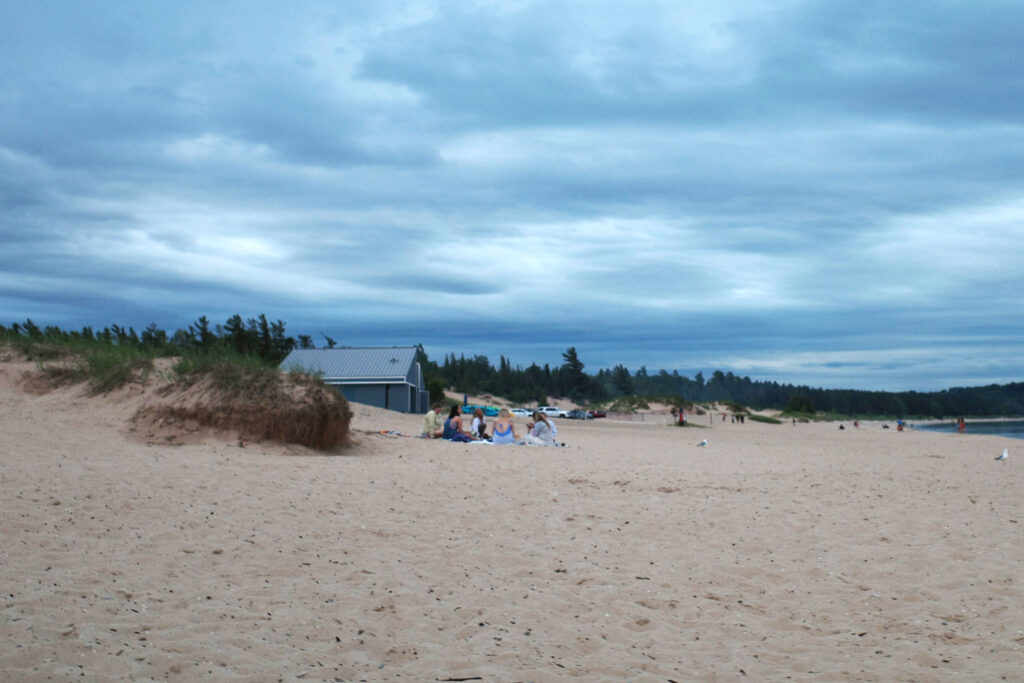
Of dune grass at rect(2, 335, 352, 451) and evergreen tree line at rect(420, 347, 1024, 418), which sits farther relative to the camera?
evergreen tree line at rect(420, 347, 1024, 418)

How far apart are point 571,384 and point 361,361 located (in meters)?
59.1

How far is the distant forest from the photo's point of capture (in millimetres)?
17875

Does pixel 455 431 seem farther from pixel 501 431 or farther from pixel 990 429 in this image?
pixel 990 429

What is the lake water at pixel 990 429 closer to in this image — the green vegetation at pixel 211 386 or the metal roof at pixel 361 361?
the metal roof at pixel 361 361

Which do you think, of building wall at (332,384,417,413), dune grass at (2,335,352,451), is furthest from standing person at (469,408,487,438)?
building wall at (332,384,417,413)

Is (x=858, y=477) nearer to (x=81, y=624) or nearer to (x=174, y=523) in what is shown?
(x=174, y=523)

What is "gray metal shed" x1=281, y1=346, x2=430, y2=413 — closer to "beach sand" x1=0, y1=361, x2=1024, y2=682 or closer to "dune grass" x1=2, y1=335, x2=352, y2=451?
"dune grass" x1=2, y1=335, x2=352, y2=451

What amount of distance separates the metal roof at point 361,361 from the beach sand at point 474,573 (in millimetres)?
29774

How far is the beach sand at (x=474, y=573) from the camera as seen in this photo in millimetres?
5137

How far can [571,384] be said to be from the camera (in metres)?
99.4

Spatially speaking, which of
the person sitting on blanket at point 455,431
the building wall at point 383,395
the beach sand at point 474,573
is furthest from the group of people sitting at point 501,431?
the building wall at point 383,395

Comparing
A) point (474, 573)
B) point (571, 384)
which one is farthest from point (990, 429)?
point (474, 573)

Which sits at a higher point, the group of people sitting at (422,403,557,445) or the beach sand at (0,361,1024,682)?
the group of people sitting at (422,403,557,445)

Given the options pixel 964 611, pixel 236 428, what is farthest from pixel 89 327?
pixel 964 611
